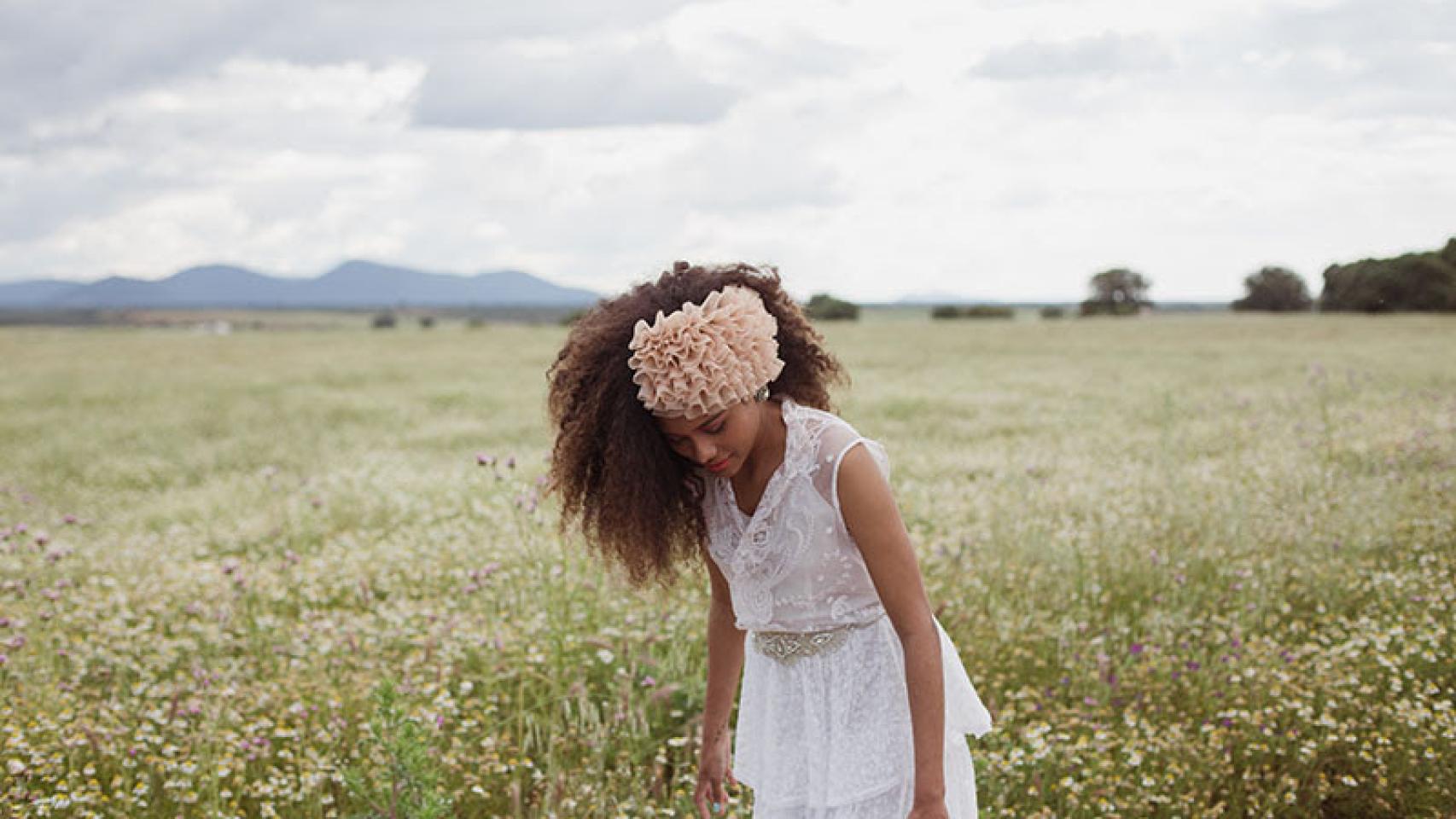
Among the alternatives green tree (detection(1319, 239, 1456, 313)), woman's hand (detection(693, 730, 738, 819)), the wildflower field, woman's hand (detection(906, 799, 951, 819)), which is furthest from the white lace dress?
green tree (detection(1319, 239, 1456, 313))

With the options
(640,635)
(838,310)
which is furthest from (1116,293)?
(640,635)

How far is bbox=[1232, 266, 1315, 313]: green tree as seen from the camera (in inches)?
1655

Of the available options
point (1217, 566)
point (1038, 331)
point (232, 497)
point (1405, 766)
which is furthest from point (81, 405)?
point (1038, 331)

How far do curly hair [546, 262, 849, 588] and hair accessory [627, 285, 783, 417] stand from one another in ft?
0.38

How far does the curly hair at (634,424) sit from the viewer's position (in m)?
2.70

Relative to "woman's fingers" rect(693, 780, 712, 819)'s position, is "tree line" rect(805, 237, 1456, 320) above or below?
above

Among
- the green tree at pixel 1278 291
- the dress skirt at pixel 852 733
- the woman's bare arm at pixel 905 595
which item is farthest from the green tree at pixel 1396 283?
the woman's bare arm at pixel 905 595

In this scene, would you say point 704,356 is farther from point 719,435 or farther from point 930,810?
point 930,810

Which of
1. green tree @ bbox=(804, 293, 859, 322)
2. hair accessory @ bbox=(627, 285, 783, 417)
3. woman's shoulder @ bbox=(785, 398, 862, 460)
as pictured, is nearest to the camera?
hair accessory @ bbox=(627, 285, 783, 417)

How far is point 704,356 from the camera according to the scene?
2.45 m

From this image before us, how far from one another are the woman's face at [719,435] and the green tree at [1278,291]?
1756 inches

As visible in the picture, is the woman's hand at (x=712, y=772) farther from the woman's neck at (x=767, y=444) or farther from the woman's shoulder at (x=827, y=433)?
the woman's shoulder at (x=827, y=433)

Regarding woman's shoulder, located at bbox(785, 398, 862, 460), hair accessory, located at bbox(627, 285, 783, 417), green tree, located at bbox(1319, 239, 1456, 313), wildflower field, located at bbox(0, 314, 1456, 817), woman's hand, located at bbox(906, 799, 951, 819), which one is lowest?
wildflower field, located at bbox(0, 314, 1456, 817)

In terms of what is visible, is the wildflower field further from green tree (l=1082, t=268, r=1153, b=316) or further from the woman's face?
green tree (l=1082, t=268, r=1153, b=316)
